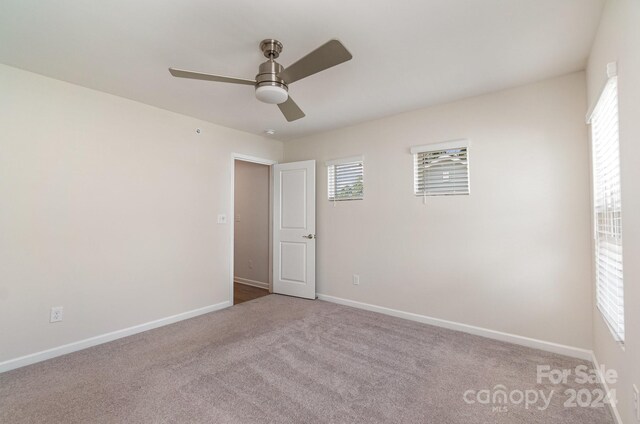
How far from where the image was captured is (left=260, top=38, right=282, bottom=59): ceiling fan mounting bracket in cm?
196

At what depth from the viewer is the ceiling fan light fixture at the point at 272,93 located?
1870 millimetres

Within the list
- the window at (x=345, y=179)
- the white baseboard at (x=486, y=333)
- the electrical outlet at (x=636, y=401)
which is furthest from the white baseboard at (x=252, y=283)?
the electrical outlet at (x=636, y=401)

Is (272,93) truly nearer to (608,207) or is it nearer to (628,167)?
(628,167)

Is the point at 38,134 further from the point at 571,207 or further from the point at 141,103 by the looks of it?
the point at 571,207

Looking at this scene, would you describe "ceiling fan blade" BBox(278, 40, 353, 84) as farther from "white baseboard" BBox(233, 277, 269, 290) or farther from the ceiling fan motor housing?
"white baseboard" BBox(233, 277, 269, 290)

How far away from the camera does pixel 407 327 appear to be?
10.1ft

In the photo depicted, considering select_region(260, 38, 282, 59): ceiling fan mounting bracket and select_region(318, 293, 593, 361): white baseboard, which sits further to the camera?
select_region(318, 293, 593, 361): white baseboard

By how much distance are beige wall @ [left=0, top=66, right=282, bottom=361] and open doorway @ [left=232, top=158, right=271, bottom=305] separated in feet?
3.82

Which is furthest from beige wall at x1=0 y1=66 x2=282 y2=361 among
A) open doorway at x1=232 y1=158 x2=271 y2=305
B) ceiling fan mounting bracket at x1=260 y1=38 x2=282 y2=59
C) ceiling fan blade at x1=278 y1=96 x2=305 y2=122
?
ceiling fan mounting bracket at x1=260 y1=38 x2=282 y2=59

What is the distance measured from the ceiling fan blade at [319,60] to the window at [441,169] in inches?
74.3

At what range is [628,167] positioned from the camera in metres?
1.39

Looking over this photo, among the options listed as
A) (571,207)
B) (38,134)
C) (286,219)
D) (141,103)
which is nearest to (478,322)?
(571,207)

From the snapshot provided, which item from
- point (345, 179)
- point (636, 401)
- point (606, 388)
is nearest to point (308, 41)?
point (345, 179)

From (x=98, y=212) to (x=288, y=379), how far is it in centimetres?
239
